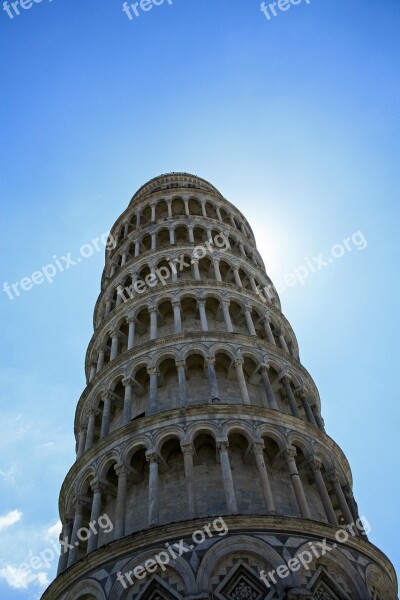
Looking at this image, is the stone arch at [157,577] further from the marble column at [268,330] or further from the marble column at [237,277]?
the marble column at [237,277]

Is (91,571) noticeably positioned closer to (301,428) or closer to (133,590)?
(133,590)

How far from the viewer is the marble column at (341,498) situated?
18531 millimetres

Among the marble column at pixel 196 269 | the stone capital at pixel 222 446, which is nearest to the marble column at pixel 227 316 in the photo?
the marble column at pixel 196 269

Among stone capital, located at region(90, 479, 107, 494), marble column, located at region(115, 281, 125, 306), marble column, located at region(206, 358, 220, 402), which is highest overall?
marble column, located at region(115, 281, 125, 306)

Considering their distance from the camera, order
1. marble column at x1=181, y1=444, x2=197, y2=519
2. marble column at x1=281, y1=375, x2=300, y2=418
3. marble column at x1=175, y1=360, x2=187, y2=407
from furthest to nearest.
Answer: marble column at x1=281, y1=375, x2=300, y2=418 → marble column at x1=175, y1=360, x2=187, y2=407 → marble column at x1=181, y1=444, x2=197, y2=519

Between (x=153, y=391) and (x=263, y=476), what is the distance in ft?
17.9

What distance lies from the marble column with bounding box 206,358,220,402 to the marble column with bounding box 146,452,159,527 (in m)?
3.10

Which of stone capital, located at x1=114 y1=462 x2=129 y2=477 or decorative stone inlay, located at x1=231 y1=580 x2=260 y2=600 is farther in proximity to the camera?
stone capital, located at x1=114 y1=462 x2=129 y2=477

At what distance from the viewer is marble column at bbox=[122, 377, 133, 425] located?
2083 centimetres

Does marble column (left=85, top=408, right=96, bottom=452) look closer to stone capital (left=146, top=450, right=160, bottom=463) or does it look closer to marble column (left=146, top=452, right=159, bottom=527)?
stone capital (left=146, top=450, right=160, bottom=463)

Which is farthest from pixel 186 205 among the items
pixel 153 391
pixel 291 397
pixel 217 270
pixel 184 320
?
pixel 153 391

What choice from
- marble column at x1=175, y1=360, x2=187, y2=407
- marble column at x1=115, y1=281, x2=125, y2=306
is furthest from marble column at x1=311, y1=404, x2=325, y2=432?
marble column at x1=115, y1=281, x2=125, y2=306

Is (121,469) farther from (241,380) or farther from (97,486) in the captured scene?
(241,380)

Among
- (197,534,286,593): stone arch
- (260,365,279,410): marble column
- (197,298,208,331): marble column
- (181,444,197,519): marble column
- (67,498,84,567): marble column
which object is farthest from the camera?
(197,298,208,331): marble column
